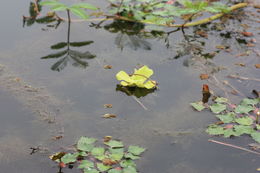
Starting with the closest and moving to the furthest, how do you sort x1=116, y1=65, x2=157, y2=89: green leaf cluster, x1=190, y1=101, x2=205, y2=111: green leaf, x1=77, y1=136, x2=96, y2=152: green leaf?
1. x1=77, y1=136, x2=96, y2=152: green leaf
2. x1=190, y1=101, x2=205, y2=111: green leaf
3. x1=116, y1=65, x2=157, y2=89: green leaf cluster

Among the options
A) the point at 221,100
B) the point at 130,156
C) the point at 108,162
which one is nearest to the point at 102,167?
the point at 108,162

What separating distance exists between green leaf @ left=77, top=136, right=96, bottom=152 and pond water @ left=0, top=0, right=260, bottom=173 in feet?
0.18

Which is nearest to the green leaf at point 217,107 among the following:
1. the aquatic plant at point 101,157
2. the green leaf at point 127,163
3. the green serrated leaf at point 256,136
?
the green serrated leaf at point 256,136

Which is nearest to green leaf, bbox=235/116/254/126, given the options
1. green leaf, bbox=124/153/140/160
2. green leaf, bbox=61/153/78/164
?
green leaf, bbox=124/153/140/160

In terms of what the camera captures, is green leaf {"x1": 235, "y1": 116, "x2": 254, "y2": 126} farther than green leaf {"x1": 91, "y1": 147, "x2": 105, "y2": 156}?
Yes

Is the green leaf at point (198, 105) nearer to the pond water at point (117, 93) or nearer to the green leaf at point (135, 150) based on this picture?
the pond water at point (117, 93)

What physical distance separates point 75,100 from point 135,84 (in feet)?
1.11

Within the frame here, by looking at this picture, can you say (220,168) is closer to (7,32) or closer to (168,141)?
(168,141)

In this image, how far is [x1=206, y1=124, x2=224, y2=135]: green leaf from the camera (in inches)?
84.6

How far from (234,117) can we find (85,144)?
745mm

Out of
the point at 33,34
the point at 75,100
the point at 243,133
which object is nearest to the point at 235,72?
the point at 243,133

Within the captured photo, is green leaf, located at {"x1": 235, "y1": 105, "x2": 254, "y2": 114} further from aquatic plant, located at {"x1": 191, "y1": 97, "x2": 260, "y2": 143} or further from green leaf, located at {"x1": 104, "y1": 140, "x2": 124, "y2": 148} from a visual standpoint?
green leaf, located at {"x1": 104, "y1": 140, "x2": 124, "y2": 148}

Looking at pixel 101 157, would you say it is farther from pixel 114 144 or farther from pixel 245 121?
pixel 245 121

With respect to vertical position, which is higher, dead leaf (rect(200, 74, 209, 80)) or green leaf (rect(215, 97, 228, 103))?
dead leaf (rect(200, 74, 209, 80))
